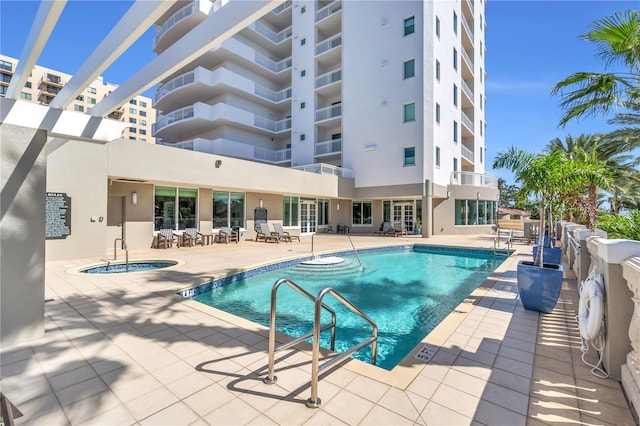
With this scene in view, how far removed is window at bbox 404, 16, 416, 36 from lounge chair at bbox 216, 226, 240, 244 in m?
16.0

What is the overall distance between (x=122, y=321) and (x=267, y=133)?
21.3 meters

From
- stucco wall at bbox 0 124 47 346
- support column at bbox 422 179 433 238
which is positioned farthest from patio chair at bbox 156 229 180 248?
support column at bbox 422 179 433 238

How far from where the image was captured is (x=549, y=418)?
2193 millimetres

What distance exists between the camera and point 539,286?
4.55 meters

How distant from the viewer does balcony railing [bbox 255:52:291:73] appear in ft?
75.0

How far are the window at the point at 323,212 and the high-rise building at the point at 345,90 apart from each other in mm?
2650

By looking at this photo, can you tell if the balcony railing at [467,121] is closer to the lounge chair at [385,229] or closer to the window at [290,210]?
the lounge chair at [385,229]

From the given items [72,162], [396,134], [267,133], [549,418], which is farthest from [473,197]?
[72,162]

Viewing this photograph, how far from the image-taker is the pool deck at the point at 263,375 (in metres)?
2.22

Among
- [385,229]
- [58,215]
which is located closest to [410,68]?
[385,229]

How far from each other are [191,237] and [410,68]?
52.5 ft

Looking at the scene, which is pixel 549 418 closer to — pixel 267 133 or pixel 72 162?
pixel 72 162

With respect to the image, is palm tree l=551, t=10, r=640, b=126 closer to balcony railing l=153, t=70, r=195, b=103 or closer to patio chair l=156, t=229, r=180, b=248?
patio chair l=156, t=229, r=180, b=248

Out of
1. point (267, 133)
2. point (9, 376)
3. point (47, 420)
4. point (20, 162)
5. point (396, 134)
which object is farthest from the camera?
point (267, 133)
